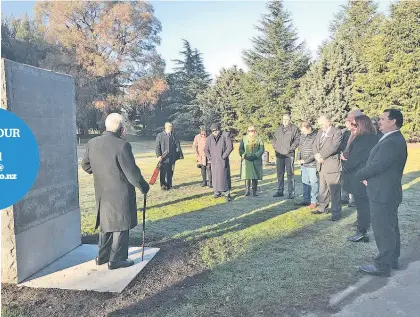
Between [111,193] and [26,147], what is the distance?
174 cm

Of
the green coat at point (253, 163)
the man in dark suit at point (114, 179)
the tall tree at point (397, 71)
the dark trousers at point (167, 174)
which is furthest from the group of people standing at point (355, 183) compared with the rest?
the tall tree at point (397, 71)

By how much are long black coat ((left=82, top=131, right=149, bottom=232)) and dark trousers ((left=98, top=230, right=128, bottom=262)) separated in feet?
0.48

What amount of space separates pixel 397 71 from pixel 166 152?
64.5ft

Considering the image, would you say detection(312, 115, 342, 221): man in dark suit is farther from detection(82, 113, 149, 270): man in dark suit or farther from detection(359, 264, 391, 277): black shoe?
detection(82, 113, 149, 270): man in dark suit

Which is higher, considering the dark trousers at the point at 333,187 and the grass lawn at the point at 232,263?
the dark trousers at the point at 333,187

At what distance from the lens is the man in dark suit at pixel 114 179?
427cm

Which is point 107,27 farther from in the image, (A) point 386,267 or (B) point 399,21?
(A) point 386,267

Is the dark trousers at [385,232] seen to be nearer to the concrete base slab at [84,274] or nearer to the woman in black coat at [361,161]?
the woman in black coat at [361,161]

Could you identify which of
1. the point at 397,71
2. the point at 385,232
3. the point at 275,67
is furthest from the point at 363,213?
the point at 275,67

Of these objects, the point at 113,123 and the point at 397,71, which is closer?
the point at 113,123

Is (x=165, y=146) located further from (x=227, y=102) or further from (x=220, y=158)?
(x=227, y=102)

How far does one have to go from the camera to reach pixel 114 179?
171 inches

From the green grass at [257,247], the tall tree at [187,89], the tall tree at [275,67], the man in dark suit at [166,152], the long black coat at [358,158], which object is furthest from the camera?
the tall tree at [187,89]

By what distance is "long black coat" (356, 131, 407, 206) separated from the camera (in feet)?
14.2
